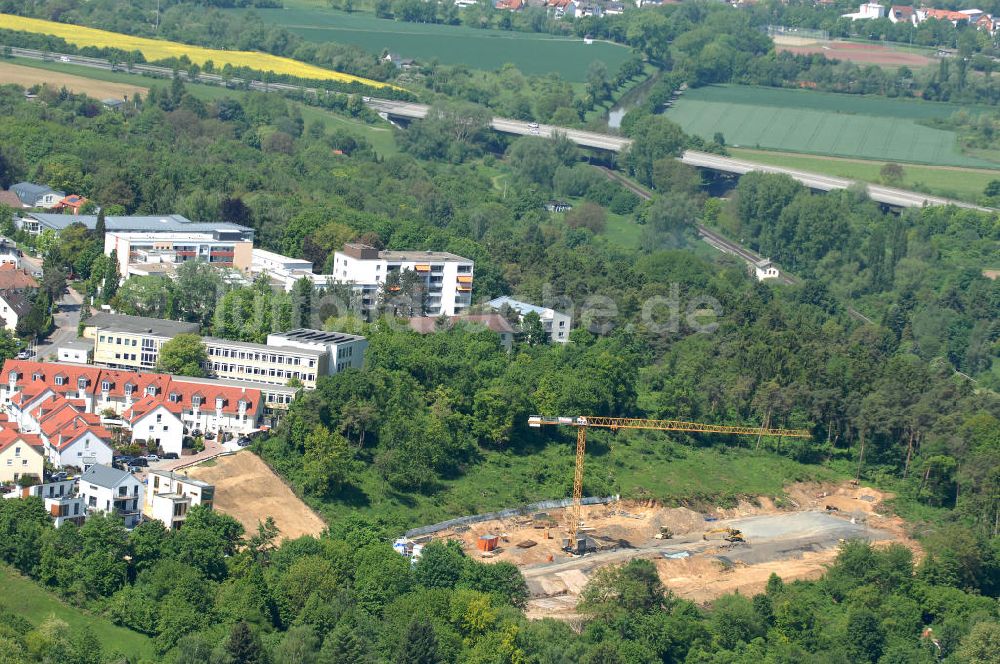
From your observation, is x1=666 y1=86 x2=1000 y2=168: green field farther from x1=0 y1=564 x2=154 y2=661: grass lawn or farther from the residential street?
x1=0 y1=564 x2=154 y2=661: grass lawn

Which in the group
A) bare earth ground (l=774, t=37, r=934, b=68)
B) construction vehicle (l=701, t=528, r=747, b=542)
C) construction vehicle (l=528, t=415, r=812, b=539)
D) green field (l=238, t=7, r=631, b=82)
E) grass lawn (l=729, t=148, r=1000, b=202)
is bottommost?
construction vehicle (l=701, t=528, r=747, b=542)

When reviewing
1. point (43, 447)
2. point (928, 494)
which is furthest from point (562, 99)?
point (43, 447)

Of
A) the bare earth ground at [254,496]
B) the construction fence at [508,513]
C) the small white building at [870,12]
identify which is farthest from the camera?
the small white building at [870,12]

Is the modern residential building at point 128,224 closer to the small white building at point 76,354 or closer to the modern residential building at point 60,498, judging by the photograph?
the small white building at point 76,354

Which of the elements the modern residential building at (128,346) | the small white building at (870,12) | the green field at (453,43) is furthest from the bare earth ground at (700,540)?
the small white building at (870,12)

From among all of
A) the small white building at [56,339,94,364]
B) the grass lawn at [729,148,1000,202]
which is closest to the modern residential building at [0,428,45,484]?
the small white building at [56,339,94,364]

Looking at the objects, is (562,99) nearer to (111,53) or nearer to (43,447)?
(111,53)
